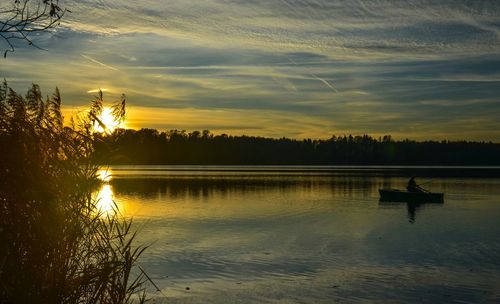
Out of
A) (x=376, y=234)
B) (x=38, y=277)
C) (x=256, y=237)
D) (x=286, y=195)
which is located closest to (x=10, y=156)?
(x=38, y=277)

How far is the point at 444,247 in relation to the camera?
28.7 meters

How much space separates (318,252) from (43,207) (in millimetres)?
20198

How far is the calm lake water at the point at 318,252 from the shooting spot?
1866 centimetres

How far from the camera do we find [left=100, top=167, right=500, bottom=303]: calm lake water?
18.7 meters

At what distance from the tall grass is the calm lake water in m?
1.80

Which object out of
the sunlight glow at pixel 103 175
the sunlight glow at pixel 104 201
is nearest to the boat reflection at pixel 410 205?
the sunlight glow at pixel 104 201

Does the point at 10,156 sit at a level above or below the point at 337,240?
above

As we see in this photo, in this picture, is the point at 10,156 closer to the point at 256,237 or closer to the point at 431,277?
the point at 431,277

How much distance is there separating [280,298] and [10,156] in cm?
1194

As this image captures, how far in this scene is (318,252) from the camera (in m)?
26.8

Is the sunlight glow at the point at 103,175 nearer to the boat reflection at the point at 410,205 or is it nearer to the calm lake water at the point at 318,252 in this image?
the calm lake water at the point at 318,252

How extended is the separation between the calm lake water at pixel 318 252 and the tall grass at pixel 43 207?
5.90 feet

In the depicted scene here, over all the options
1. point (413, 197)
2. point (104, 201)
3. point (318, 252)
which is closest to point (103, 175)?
point (104, 201)

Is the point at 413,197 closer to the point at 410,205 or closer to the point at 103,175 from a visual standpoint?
the point at 410,205
